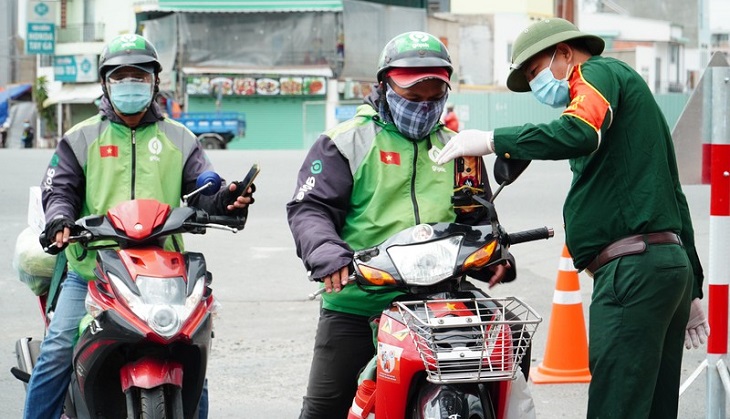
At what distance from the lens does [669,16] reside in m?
71.9

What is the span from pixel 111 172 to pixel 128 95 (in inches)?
13.7

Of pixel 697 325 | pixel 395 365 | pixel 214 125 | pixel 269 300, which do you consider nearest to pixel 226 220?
pixel 395 365

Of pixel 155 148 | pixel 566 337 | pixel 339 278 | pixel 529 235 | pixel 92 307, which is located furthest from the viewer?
pixel 566 337

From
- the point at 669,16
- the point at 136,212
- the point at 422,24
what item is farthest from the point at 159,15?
the point at 136,212

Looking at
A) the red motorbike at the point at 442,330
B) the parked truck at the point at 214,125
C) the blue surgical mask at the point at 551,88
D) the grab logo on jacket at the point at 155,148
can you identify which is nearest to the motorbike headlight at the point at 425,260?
the red motorbike at the point at 442,330

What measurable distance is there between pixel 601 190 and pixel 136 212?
1.82 metres

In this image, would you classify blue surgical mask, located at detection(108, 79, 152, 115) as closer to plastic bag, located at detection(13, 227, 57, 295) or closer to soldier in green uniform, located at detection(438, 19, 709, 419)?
plastic bag, located at detection(13, 227, 57, 295)

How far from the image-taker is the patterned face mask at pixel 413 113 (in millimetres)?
4254

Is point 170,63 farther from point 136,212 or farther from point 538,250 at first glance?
point 136,212

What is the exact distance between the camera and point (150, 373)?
4.39 meters

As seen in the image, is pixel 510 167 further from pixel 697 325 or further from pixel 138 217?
pixel 138 217

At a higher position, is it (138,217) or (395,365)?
(138,217)

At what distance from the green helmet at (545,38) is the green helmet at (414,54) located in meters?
0.28

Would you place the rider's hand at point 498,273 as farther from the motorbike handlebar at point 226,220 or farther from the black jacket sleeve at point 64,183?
the black jacket sleeve at point 64,183
